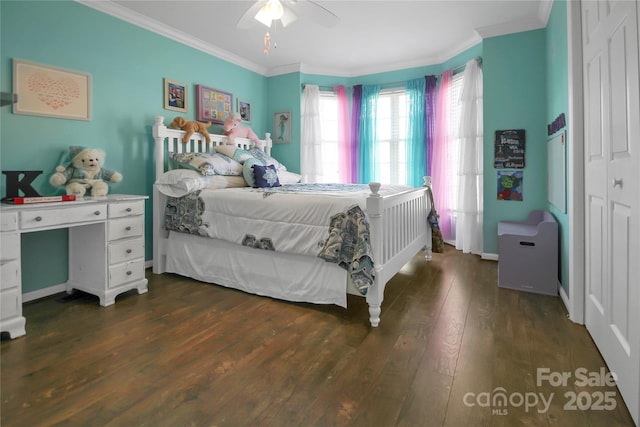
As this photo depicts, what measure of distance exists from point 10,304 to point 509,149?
4212 mm

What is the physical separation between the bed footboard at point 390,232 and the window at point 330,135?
1842 millimetres

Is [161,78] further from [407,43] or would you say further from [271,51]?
[407,43]

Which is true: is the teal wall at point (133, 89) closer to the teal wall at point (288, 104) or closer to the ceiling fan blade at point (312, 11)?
the teal wall at point (288, 104)

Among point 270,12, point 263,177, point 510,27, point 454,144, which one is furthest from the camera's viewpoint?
point 454,144

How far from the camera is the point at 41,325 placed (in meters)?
2.14

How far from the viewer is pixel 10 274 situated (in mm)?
1962

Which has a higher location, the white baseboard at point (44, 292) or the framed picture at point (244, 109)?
the framed picture at point (244, 109)

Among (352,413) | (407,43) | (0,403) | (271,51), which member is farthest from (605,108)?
(271,51)

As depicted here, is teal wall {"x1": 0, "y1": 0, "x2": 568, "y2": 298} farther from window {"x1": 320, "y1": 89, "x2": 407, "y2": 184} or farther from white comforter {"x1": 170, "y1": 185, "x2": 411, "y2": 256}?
white comforter {"x1": 170, "y1": 185, "x2": 411, "y2": 256}

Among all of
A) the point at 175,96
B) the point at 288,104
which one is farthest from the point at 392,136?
the point at 175,96

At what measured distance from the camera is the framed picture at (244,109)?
14.8 feet

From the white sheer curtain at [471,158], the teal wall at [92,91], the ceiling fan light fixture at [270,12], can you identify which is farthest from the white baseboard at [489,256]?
the teal wall at [92,91]

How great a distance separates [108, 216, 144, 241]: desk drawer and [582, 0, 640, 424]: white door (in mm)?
2960

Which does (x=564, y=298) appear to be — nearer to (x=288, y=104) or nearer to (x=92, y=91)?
(x=288, y=104)
